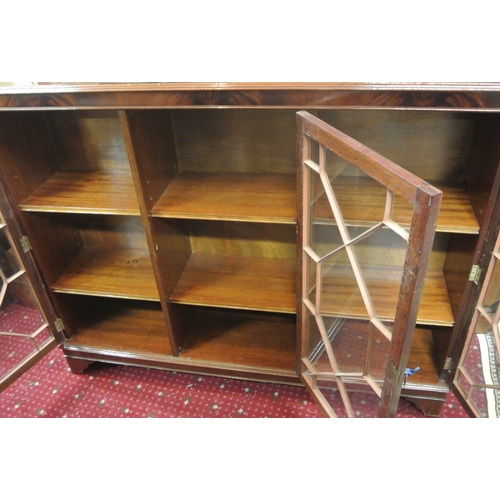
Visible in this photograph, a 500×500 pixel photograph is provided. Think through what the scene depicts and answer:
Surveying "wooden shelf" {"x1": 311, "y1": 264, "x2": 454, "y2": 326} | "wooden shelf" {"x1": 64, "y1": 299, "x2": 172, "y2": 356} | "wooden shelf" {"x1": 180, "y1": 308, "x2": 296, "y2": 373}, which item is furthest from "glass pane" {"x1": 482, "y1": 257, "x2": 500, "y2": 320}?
"wooden shelf" {"x1": 64, "y1": 299, "x2": 172, "y2": 356}

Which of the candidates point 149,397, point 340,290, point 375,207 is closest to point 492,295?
point 340,290

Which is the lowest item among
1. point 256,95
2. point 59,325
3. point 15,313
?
point 59,325

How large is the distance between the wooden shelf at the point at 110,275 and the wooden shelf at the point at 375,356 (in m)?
0.74

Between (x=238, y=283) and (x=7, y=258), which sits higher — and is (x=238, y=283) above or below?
below

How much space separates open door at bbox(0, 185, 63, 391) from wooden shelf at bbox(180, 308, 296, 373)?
597mm

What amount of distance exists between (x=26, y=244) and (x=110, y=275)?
1.13ft

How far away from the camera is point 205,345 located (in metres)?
1.75

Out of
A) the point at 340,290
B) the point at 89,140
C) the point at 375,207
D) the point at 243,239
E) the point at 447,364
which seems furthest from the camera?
the point at 243,239

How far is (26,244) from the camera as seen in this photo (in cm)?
150

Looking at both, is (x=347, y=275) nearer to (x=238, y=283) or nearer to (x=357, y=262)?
(x=357, y=262)

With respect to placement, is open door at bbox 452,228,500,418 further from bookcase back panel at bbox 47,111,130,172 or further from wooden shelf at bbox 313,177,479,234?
bookcase back panel at bbox 47,111,130,172

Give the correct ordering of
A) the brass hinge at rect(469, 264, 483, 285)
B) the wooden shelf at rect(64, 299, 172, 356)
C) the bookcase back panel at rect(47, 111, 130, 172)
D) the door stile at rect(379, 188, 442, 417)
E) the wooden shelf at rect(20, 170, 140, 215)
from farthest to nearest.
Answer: the wooden shelf at rect(64, 299, 172, 356), the bookcase back panel at rect(47, 111, 130, 172), the wooden shelf at rect(20, 170, 140, 215), the brass hinge at rect(469, 264, 483, 285), the door stile at rect(379, 188, 442, 417)

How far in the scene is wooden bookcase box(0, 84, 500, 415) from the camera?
1.10m

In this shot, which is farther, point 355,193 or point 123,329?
point 123,329
